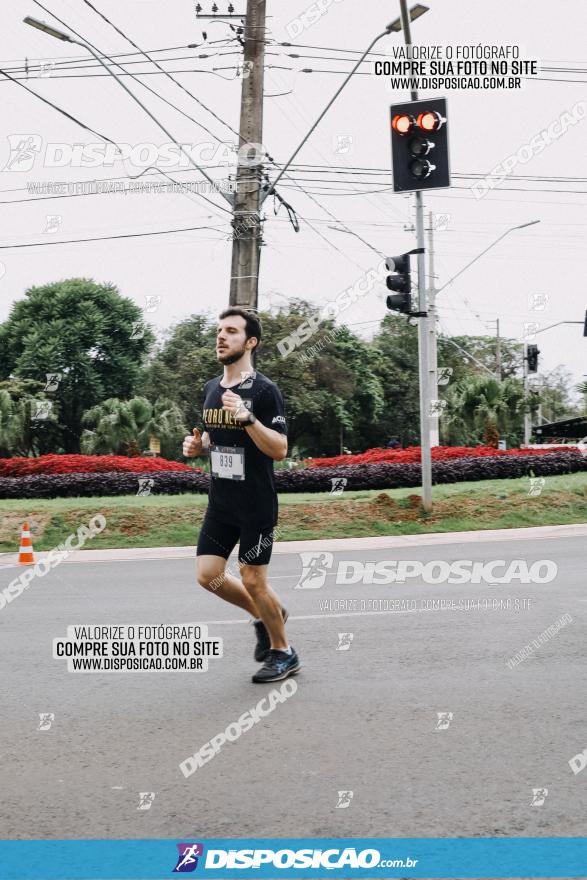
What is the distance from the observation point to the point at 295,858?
11.0ft

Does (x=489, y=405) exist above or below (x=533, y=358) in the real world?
below

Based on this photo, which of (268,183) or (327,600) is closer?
(327,600)

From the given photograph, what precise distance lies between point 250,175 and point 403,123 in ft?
11.1

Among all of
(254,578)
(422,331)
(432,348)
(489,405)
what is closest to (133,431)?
(432,348)

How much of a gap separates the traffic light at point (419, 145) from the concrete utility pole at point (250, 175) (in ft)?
9.39

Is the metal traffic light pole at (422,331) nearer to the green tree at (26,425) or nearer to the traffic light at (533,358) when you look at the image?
the traffic light at (533,358)

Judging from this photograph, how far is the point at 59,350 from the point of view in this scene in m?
44.0

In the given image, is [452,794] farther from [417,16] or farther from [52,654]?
[417,16]

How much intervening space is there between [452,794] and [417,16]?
44.3 ft

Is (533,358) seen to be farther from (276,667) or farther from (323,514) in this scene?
(276,667)

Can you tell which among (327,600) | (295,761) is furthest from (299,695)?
(327,600)

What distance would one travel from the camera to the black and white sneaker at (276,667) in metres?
5.65

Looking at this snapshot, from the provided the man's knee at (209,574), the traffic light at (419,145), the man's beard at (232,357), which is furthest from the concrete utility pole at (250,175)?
the man's knee at (209,574)

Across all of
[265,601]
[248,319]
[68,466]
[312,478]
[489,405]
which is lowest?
[265,601]
